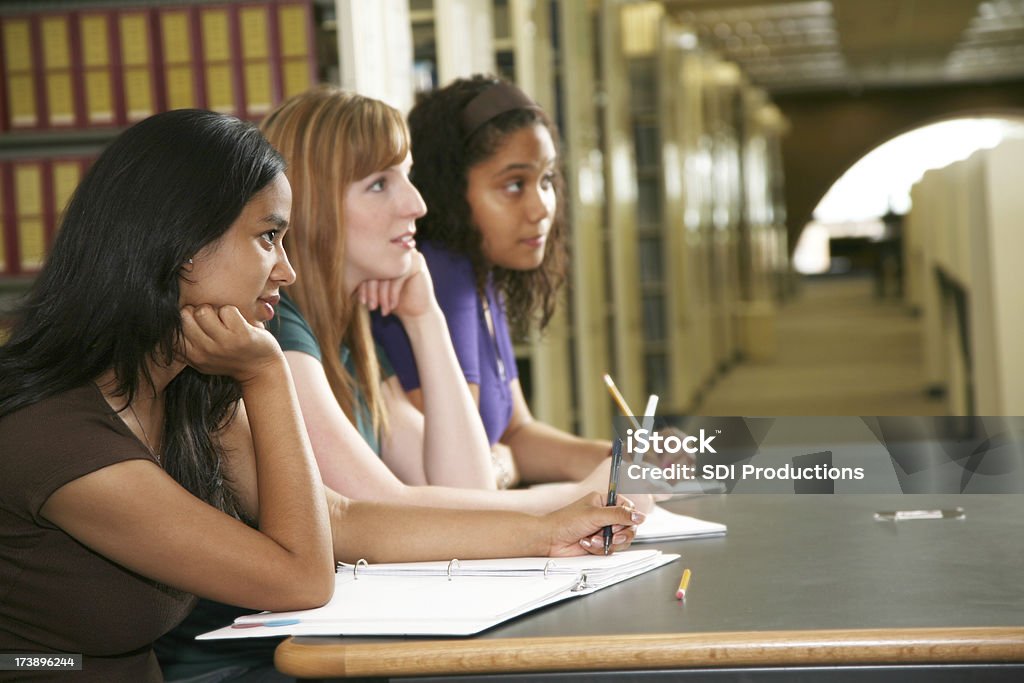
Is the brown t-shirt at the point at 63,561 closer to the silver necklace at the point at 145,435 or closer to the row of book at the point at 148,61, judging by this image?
the silver necklace at the point at 145,435

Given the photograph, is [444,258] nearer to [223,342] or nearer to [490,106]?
[490,106]

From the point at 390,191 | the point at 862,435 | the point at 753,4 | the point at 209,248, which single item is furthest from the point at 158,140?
the point at 753,4

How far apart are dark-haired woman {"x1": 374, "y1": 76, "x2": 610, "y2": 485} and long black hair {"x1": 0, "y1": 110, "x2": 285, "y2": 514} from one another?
943 millimetres

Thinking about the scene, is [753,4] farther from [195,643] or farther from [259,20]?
[195,643]

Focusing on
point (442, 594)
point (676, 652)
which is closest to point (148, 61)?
point (442, 594)

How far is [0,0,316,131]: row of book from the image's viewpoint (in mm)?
3205

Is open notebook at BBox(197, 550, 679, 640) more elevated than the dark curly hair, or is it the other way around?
the dark curly hair

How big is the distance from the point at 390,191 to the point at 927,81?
57.4 ft

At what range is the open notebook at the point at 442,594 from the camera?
3.87 ft

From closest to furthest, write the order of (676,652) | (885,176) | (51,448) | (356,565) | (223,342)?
(676,652) < (51,448) < (223,342) < (356,565) < (885,176)

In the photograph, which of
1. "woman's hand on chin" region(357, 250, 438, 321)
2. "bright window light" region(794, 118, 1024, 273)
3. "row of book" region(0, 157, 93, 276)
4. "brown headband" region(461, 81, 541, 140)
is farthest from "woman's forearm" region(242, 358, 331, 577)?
"bright window light" region(794, 118, 1024, 273)

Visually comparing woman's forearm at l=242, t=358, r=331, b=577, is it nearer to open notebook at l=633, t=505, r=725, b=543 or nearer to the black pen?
the black pen

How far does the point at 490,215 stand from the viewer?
2.31 meters

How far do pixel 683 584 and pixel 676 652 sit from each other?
0.67 feet
